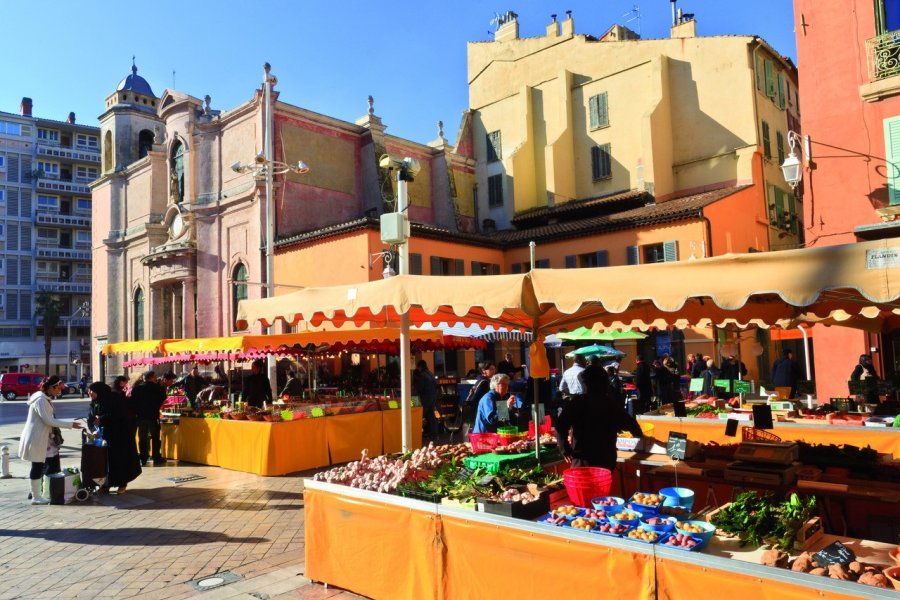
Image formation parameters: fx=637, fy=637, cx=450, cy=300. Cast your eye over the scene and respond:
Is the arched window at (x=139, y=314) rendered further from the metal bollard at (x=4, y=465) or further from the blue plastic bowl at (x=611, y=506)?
the blue plastic bowl at (x=611, y=506)

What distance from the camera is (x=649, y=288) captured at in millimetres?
4090

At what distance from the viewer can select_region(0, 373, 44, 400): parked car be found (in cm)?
3700

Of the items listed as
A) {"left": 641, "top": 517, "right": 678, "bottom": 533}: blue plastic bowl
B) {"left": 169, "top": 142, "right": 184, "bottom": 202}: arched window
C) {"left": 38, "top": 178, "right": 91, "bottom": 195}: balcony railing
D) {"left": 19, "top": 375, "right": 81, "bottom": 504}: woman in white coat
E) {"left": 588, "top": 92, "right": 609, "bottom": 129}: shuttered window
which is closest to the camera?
{"left": 641, "top": 517, "right": 678, "bottom": 533}: blue plastic bowl

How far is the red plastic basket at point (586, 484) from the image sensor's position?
14.0 ft

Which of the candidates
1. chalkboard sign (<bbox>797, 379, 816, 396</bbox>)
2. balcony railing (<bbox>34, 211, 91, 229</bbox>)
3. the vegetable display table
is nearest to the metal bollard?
the vegetable display table

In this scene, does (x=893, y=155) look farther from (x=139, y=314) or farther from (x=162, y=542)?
(x=139, y=314)

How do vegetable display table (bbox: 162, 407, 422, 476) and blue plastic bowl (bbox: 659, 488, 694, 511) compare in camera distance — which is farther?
vegetable display table (bbox: 162, 407, 422, 476)

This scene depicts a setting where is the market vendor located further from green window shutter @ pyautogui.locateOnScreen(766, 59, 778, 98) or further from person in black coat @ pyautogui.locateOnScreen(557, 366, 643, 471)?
green window shutter @ pyautogui.locateOnScreen(766, 59, 778, 98)

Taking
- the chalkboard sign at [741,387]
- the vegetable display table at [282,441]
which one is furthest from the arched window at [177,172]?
the chalkboard sign at [741,387]

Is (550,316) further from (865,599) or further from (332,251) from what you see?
(332,251)

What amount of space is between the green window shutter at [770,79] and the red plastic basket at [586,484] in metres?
27.3

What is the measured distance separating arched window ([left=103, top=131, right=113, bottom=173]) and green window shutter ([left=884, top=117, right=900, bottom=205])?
39.2 meters

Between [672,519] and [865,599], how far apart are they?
3.66 ft

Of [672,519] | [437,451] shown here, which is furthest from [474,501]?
[437,451]
